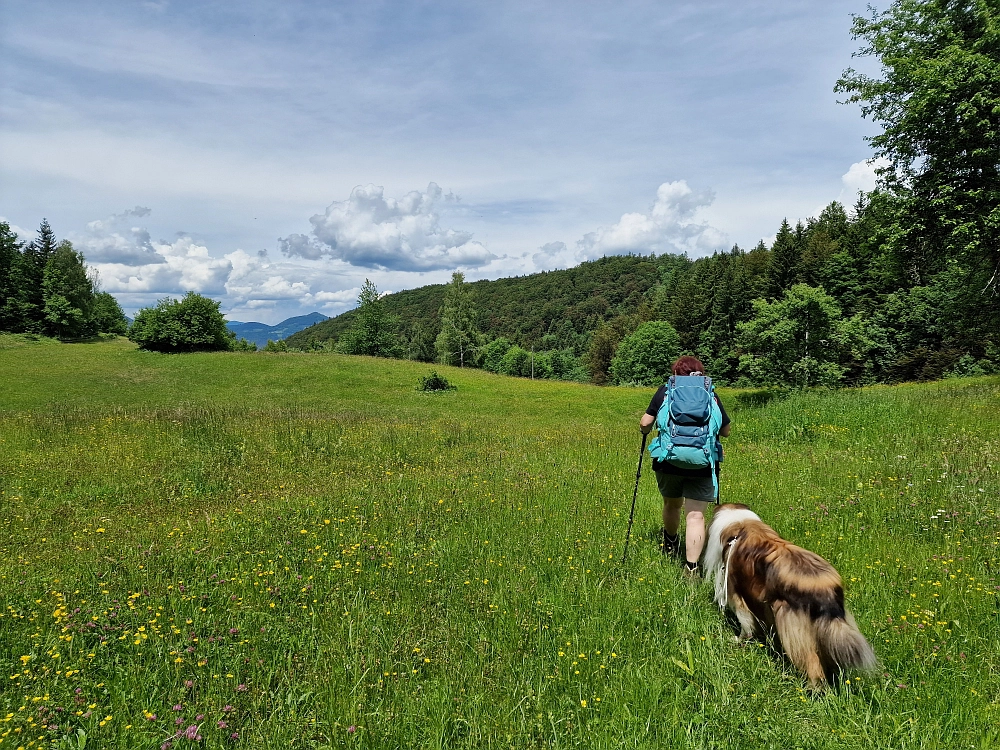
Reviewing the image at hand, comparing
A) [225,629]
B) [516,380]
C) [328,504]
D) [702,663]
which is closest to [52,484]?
[328,504]

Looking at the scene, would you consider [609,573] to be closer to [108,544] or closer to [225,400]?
[108,544]

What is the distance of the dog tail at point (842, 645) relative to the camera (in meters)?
3.04

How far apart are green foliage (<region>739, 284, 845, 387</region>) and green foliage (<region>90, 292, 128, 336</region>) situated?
253 ft

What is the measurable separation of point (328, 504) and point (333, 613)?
3.20 metres

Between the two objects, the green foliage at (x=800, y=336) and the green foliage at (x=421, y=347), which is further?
the green foliage at (x=421, y=347)

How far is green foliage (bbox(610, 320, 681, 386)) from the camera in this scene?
70.6 meters

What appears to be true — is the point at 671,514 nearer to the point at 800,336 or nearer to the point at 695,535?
the point at 695,535

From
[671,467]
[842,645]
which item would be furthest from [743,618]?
[671,467]

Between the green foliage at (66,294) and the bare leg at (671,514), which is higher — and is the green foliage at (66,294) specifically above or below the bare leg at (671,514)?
above

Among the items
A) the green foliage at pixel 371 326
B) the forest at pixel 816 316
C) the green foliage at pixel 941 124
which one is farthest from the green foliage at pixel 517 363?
the green foliage at pixel 941 124

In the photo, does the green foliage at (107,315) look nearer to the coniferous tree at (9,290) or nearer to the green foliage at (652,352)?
the coniferous tree at (9,290)

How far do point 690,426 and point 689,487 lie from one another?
700 millimetres

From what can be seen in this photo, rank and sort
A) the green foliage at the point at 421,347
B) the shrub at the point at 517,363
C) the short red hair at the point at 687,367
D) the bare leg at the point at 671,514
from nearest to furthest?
the short red hair at the point at 687,367, the bare leg at the point at 671,514, the green foliage at the point at 421,347, the shrub at the point at 517,363

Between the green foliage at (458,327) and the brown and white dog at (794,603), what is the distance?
65468 mm
